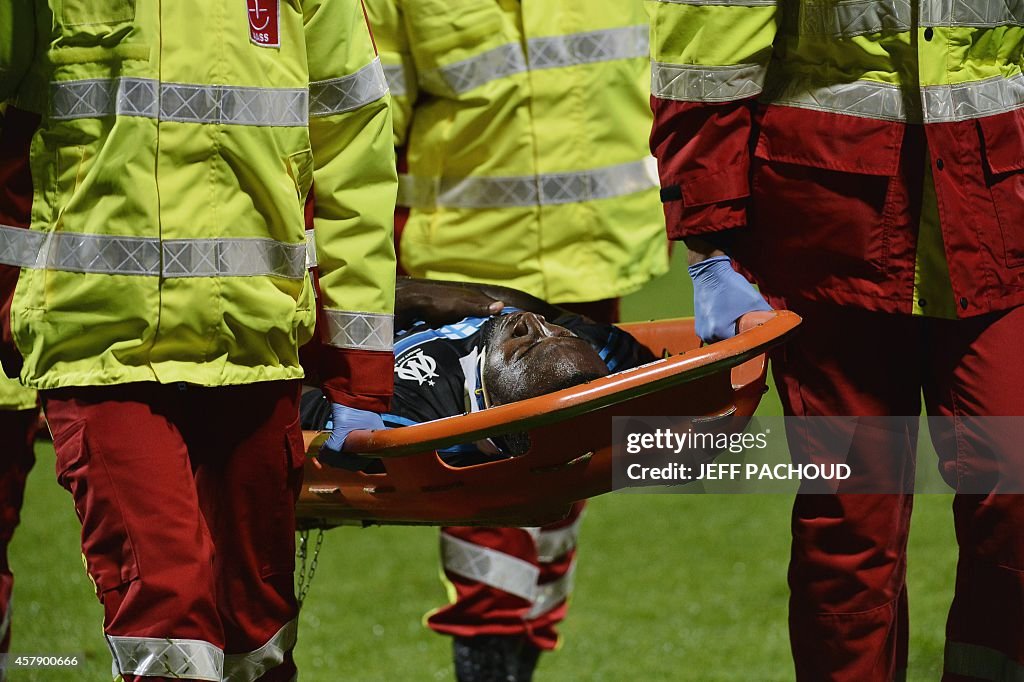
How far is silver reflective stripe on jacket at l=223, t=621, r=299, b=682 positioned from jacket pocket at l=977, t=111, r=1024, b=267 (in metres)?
1.43

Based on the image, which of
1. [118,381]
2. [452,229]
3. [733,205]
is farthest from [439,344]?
[118,381]

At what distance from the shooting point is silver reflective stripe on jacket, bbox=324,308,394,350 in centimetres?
310

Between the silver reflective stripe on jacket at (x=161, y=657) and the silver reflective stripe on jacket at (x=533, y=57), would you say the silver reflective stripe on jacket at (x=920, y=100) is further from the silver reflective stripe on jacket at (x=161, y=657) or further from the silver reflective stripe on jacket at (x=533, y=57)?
the silver reflective stripe on jacket at (x=161, y=657)

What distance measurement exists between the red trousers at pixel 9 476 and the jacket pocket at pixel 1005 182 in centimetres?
203

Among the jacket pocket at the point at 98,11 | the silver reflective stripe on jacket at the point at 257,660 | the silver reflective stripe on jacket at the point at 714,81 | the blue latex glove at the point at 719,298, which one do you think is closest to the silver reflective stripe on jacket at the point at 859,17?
the silver reflective stripe on jacket at the point at 714,81

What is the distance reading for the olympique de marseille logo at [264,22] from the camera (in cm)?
285

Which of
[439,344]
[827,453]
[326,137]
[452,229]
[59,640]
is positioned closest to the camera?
[326,137]

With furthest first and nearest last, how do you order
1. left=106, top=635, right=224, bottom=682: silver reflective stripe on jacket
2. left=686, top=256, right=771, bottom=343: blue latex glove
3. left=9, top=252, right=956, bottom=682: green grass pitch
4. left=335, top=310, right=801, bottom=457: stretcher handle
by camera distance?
left=9, top=252, right=956, bottom=682: green grass pitch → left=686, top=256, right=771, bottom=343: blue latex glove → left=335, top=310, right=801, bottom=457: stretcher handle → left=106, top=635, right=224, bottom=682: silver reflective stripe on jacket

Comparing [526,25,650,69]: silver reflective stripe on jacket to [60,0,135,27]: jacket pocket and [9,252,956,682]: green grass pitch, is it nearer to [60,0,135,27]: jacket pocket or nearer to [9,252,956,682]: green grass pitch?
[9,252,956,682]: green grass pitch

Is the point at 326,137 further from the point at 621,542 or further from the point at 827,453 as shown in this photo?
the point at 621,542

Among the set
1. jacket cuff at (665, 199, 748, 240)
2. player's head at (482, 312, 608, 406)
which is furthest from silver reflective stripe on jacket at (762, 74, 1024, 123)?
player's head at (482, 312, 608, 406)

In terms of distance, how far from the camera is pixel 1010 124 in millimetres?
3107

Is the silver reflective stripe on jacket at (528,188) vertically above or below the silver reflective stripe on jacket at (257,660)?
above

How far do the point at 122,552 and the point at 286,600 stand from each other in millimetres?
397
